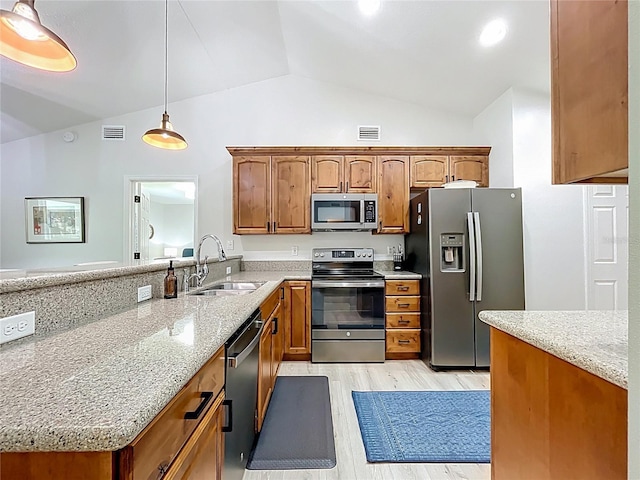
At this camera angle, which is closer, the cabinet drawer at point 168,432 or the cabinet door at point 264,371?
the cabinet drawer at point 168,432

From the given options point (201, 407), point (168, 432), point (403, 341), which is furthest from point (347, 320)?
point (168, 432)

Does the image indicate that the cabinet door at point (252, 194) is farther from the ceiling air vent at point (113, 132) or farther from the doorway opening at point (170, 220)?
the doorway opening at point (170, 220)

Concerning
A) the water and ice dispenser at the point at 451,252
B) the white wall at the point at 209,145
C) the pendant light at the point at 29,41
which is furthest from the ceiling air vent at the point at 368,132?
the pendant light at the point at 29,41

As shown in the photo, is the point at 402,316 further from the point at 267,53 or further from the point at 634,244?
the point at 267,53

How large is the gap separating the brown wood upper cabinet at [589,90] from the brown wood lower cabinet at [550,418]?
0.55 meters

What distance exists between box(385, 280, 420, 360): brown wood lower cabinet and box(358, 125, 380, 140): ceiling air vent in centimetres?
186

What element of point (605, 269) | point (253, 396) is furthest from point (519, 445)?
point (605, 269)

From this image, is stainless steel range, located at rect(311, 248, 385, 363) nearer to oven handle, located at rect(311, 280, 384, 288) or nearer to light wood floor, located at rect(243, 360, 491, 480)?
oven handle, located at rect(311, 280, 384, 288)

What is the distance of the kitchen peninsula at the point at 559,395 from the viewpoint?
0.79 metres

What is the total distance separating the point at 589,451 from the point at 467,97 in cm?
364

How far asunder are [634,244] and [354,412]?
2.17m

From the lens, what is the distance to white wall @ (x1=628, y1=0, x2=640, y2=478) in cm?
54

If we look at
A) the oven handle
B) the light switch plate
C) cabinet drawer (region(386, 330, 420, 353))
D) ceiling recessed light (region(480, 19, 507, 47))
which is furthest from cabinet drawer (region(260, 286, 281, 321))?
ceiling recessed light (region(480, 19, 507, 47))

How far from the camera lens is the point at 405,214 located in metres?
3.66
